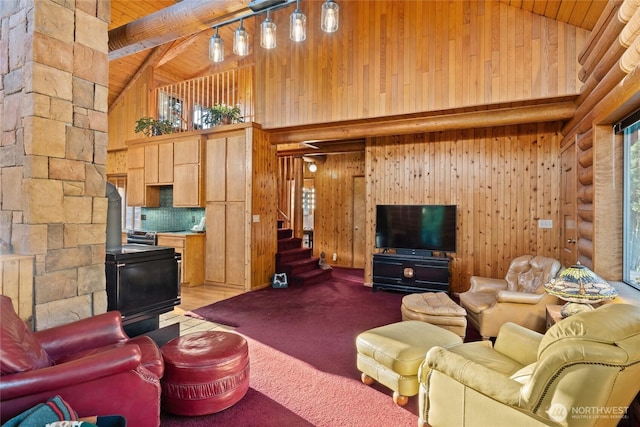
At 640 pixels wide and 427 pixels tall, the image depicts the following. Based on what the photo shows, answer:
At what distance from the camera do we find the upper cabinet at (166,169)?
6039 millimetres

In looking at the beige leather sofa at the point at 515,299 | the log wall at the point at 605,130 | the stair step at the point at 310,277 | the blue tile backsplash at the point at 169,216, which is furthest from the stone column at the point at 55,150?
the blue tile backsplash at the point at 169,216

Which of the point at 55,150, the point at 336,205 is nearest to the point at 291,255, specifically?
the point at 336,205

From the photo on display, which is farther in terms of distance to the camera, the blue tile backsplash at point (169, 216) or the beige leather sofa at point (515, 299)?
the blue tile backsplash at point (169, 216)

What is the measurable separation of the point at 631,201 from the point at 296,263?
472 cm

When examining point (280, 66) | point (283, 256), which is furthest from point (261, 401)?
point (280, 66)

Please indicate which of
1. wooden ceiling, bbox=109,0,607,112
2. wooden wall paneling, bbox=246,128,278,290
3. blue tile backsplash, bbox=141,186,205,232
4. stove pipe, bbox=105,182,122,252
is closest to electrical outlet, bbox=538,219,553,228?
wooden wall paneling, bbox=246,128,278,290

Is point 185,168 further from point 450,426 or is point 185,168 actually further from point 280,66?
point 450,426

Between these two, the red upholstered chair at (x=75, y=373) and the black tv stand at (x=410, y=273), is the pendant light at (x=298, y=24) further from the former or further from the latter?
the black tv stand at (x=410, y=273)

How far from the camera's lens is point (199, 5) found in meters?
3.18

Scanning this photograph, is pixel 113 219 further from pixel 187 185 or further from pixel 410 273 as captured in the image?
pixel 410 273

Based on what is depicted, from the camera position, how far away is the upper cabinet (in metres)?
6.04

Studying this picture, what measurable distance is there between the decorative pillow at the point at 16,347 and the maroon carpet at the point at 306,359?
33.1 inches

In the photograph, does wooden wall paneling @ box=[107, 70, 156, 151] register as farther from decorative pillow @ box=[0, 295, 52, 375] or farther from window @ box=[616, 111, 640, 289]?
window @ box=[616, 111, 640, 289]

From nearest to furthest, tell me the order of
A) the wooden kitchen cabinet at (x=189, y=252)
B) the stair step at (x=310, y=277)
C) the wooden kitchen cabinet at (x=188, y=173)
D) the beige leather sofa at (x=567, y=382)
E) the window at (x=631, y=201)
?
the beige leather sofa at (x=567, y=382), the window at (x=631, y=201), the wooden kitchen cabinet at (x=189, y=252), the stair step at (x=310, y=277), the wooden kitchen cabinet at (x=188, y=173)
